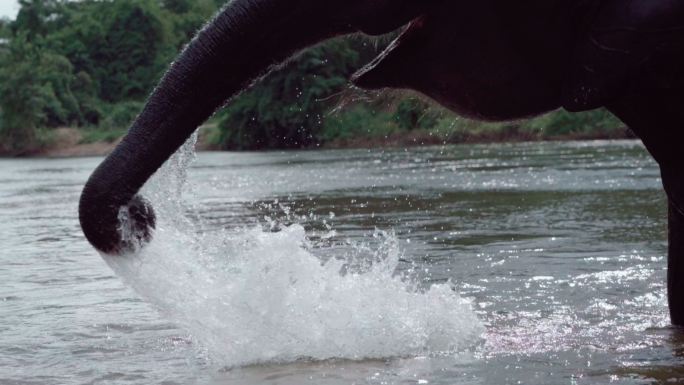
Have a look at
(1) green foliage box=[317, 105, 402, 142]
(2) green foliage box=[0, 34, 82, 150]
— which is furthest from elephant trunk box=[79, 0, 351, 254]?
(2) green foliage box=[0, 34, 82, 150]

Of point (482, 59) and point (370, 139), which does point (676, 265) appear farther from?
point (370, 139)

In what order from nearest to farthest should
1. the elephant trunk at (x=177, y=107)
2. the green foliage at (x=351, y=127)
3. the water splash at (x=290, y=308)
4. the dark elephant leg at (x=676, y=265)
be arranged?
the elephant trunk at (x=177, y=107) → the water splash at (x=290, y=308) → the dark elephant leg at (x=676, y=265) → the green foliage at (x=351, y=127)

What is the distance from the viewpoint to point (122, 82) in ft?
283

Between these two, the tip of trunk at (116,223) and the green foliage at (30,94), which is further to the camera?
the green foliage at (30,94)

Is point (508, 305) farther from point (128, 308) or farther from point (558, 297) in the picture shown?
point (128, 308)

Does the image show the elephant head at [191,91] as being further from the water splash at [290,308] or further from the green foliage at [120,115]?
the green foliage at [120,115]

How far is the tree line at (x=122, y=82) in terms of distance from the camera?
186 ft

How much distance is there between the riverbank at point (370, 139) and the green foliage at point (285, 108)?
→ 1.73m

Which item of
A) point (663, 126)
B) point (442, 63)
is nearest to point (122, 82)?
point (663, 126)

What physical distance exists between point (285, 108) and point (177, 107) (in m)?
52.9

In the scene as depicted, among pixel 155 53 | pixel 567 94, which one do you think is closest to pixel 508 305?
pixel 567 94

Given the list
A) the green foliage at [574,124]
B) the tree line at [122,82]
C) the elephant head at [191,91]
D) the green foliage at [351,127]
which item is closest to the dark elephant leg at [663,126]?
the elephant head at [191,91]

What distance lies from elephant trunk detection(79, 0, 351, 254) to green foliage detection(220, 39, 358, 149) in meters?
46.4

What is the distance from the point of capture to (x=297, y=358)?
5.08 metres
